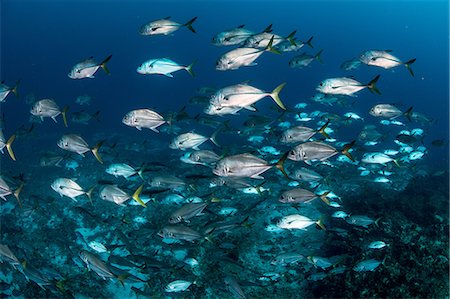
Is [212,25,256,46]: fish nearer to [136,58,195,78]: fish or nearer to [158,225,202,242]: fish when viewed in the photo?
[136,58,195,78]: fish

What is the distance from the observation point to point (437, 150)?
38.8 m

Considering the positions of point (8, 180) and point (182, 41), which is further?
point (182, 41)

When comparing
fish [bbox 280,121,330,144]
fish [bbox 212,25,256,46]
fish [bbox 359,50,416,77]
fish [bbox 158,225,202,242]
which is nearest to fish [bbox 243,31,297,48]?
fish [bbox 212,25,256,46]

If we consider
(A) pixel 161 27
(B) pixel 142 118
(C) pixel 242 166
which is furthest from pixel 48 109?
(C) pixel 242 166

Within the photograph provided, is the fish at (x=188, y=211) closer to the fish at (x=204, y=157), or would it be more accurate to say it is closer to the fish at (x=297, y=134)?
the fish at (x=204, y=157)

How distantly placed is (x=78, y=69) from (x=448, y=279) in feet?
28.8

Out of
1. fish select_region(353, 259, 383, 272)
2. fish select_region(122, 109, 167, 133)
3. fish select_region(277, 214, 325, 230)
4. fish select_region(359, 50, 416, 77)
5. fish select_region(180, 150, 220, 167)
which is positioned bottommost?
fish select_region(353, 259, 383, 272)

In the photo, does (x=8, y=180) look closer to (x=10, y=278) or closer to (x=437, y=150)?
(x=10, y=278)

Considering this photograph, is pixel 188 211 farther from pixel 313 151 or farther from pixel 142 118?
pixel 313 151

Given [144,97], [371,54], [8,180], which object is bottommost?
[144,97]

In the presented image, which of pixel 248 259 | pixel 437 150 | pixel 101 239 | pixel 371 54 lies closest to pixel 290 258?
pixel 248 259

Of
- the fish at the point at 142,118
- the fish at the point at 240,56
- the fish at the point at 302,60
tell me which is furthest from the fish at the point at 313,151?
the fish at the point at 302,60

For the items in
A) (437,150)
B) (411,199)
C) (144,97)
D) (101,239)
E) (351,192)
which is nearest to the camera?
(101,239)

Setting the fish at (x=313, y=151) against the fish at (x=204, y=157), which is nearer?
the fish at (x=313, y=151)
